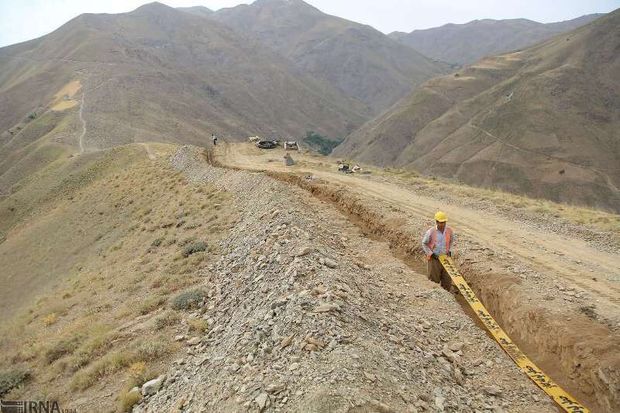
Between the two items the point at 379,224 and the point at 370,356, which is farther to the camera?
the point at 379,224

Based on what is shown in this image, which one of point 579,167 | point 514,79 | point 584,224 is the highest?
point 514,79

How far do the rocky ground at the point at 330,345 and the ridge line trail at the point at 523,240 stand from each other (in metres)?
3.64

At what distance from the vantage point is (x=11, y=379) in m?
12.6

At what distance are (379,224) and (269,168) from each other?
14841 millimetres

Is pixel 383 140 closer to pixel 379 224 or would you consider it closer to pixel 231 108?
pixel 231 108

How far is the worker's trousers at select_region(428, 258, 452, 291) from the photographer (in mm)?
12945

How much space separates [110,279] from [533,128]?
10204 cm

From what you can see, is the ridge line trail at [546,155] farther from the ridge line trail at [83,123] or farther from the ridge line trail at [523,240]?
the ridge line trail at [83,123]

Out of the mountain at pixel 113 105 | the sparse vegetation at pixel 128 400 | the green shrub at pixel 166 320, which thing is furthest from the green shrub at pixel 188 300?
the mountain at pixel 113 105

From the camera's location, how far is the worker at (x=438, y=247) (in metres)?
12.6

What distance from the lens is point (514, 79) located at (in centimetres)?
12150

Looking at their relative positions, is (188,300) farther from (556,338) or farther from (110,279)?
(556,338)

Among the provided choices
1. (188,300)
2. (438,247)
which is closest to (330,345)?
(438,247)

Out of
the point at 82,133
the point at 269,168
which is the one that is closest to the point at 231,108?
the point at 82,133
